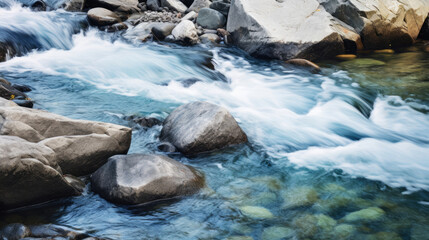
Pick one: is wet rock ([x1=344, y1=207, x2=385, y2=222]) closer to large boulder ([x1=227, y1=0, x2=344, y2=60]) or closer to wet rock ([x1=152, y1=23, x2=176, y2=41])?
large boulder ([x1=227, y1=0, x2=344, y2=60])

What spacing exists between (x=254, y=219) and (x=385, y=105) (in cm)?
430

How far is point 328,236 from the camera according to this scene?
3.42 m

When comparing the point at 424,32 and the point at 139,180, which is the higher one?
the point at 424,32

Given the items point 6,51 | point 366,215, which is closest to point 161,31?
point 6,51

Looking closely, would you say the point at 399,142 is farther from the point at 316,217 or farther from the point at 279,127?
the point at 316,217

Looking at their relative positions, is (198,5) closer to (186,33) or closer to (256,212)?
(186,33)

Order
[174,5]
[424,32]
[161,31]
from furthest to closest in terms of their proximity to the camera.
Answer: [174,5] → [424,32] → [161,31]

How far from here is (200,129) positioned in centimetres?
484

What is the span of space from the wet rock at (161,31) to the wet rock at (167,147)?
592 centimetres

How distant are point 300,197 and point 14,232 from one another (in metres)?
2.55

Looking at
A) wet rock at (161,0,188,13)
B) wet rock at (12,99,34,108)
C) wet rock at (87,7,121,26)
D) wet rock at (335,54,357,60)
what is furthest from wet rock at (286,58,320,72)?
wet rock at (12,99,34,108)

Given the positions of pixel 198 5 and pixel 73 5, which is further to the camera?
pixel 198 5

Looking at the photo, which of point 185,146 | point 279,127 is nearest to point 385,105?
point 279,127

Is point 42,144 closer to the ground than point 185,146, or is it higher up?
higher up
